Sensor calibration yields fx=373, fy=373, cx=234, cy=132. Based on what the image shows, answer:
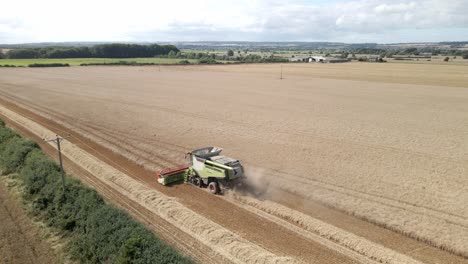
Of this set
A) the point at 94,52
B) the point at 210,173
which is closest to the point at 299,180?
the point at 210,173

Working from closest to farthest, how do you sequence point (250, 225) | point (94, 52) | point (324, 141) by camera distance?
point (250, 225), point (324, 141), point (94, 52)

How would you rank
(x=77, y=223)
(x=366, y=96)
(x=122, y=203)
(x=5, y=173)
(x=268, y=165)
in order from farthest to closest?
1. (x=366, y=96)
2. (x=268, y=165)
3. (x=5, y=173)
4. (x=122, y=203)
5. (x=77, y=223)

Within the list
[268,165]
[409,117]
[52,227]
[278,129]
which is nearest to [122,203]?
[52,227]

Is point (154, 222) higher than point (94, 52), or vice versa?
point (94, 52)

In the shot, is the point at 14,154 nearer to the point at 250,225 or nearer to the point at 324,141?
the point at 250,225

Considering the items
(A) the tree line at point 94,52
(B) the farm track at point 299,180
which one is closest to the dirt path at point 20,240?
(B) the farm track at point 299,180

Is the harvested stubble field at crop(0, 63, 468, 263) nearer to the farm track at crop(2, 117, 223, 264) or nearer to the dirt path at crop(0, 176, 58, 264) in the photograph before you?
the farm track at crop(2, 117, 223, 264)

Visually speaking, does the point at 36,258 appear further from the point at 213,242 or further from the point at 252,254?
the point at 252,254
